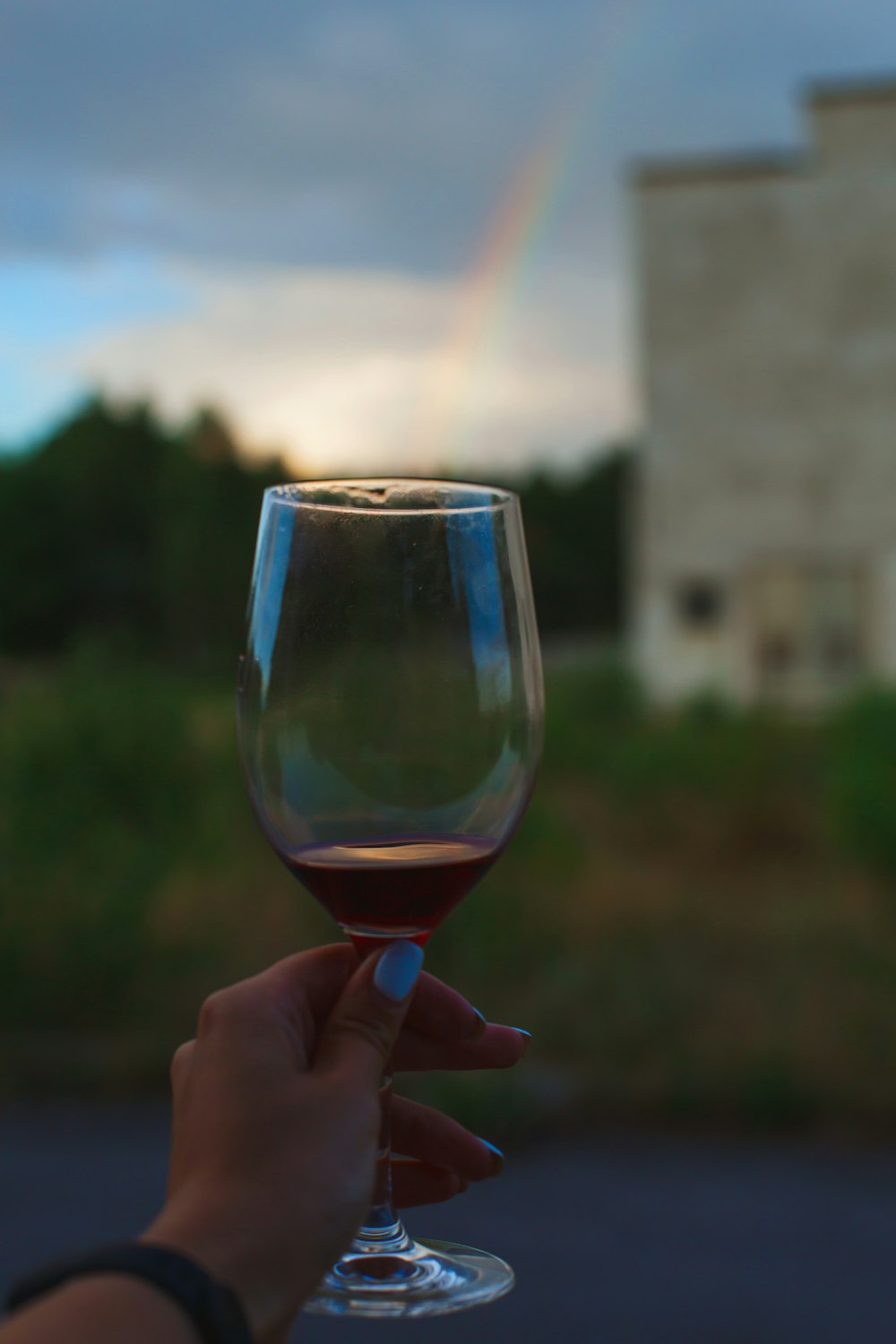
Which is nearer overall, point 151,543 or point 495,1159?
point 495,1159

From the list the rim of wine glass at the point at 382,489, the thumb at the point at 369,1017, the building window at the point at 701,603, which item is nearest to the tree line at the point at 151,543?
the building window at the point at 701,603

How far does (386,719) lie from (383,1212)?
1.40 feet

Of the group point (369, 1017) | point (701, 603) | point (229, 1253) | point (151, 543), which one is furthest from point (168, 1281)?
point (151, 543)

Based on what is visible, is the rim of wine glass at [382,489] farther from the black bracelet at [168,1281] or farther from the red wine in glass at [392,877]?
the black bracelet at [168,1281]

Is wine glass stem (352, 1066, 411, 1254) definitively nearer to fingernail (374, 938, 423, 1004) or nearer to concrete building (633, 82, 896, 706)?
fingernail (374, 938, 423, 1004)

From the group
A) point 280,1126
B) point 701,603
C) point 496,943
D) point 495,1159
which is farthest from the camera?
point 701,603

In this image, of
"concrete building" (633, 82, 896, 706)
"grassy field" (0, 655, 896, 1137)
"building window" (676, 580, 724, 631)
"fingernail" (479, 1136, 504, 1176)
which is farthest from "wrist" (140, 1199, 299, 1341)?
"building window" (676, 580, 724, 631)

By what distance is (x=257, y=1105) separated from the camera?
3.18 feet

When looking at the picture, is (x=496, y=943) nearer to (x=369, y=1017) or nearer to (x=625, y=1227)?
(x=625, y=1227)

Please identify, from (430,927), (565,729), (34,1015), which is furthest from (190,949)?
(430,927)

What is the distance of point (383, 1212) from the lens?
1.11 m

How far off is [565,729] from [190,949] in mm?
3859

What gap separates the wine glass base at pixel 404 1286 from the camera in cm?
104

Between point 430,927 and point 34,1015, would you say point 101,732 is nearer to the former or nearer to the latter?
point 34,1015
